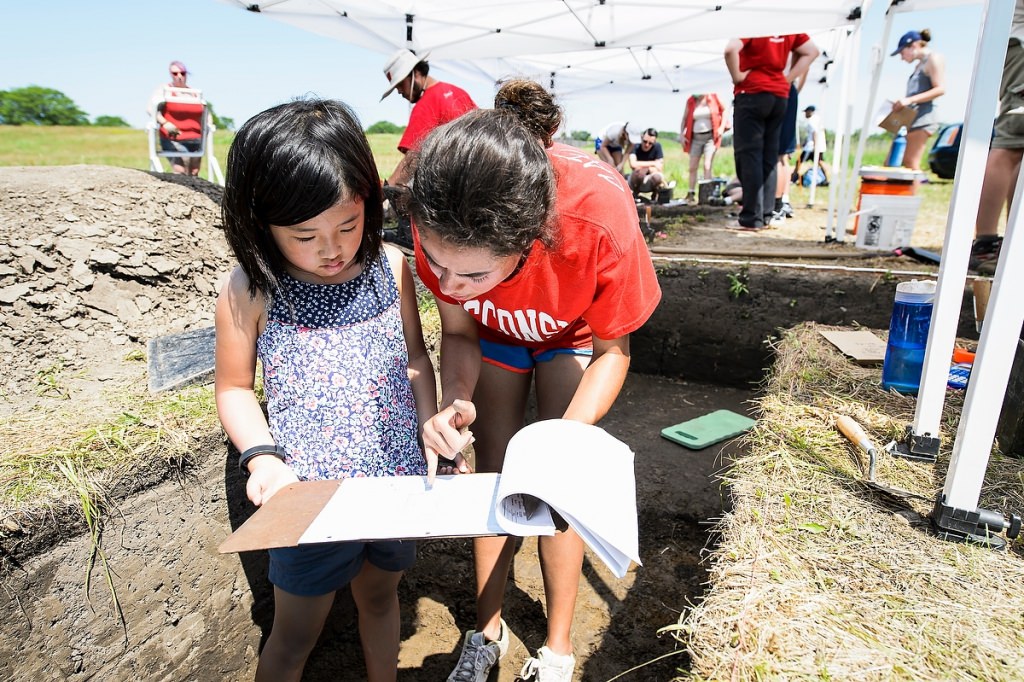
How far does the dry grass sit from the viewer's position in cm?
116

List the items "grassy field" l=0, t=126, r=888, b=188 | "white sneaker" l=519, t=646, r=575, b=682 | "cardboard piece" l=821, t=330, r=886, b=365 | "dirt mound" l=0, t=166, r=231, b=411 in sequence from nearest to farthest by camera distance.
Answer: "white sneaker" l=519, t=646, r=575, b=682, "dirt mound" l=0, t=166, r=231, b=411, "cardboard piece" l=821, t=330, r=886, b=365, "grassy field" l=0, t=126, r=888, b=188

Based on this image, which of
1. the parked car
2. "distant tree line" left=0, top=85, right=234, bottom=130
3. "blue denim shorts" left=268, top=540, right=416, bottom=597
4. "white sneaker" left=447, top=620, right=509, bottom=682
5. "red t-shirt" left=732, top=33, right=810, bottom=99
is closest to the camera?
"blue denim shorts" left=268, top=540, right=416, bottom=597

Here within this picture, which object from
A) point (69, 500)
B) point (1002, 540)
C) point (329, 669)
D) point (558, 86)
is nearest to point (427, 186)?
point (69, 500)

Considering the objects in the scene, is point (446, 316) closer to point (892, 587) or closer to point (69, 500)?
point (69, 500)

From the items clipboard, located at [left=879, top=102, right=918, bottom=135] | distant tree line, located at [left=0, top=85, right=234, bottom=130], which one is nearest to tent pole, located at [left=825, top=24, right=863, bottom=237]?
clipboard, located at [left=879, top=102, right=918, bottom=135]

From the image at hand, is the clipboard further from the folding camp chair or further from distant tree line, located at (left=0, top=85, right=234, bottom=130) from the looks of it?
distant tree line, located at (left=0, top=85, right=234, bottom=130)

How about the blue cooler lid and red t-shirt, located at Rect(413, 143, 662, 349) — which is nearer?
red t-shirt, located at Rect(413, 143, 662, 349)

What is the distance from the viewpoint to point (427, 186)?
1.18 meters

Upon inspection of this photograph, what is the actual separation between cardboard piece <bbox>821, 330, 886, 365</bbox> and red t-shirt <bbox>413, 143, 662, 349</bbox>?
5.64ft

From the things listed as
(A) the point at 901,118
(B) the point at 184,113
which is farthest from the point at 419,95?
(A) the point at 901,118

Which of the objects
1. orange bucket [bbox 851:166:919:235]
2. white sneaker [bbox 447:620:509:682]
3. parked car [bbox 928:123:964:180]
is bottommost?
white sneaker [bbox 447:620:509:682]

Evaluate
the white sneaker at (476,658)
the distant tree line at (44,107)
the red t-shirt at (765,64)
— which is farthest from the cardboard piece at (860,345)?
the distant tree line at (44,107)

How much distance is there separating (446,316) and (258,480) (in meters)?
0.65

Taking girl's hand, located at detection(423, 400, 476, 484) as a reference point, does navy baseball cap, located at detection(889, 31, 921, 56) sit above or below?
above
